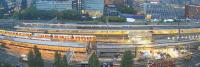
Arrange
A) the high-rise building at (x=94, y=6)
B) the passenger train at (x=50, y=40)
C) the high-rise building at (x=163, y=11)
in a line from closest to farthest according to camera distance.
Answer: the passenger train at (x=50, y=40), the high-rise building at (x=94, y=6), the high-rise building at (x=163, y=11)

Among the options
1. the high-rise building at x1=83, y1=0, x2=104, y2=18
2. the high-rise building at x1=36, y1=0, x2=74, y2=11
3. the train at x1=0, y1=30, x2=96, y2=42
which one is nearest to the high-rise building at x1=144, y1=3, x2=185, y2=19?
the high-rise building at x1=83, y1=0, x2=104, y2=18

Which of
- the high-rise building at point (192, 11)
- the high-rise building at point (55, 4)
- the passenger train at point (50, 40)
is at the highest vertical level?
the high-rise building at point (55, 4)

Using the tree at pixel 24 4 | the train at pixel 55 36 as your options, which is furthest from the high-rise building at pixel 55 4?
the train at pixel 55 36

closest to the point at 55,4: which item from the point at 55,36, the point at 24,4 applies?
the point at 24,4

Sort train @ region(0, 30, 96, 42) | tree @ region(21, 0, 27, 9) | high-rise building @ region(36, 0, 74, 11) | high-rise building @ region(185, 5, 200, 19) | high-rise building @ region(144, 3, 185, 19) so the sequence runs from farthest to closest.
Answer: tree @ region(21, 0, 27, 9)
high-rise building @ region(144, 3, 185, 19)
high-rise building @ region(185, 5, 200, 19)
high-rise building @ region(36, 0, 74, 11)
train @ region(0, 30, 96, 42)

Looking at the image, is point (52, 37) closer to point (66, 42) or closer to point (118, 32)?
point (66, 42)

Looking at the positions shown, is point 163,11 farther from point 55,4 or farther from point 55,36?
point 55,36

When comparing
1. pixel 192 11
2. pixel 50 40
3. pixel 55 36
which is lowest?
pixel 192 11

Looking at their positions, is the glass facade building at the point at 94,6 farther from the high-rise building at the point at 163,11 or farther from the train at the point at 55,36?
the train at the point at 55,36

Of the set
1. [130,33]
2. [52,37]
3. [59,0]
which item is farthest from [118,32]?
[59,0]

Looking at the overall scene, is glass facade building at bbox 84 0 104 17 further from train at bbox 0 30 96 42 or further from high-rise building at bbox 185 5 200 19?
train at bbox 0 30 96 42

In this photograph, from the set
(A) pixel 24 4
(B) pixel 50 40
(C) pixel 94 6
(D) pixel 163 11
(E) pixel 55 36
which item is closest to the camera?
(B) pixel 50 40
